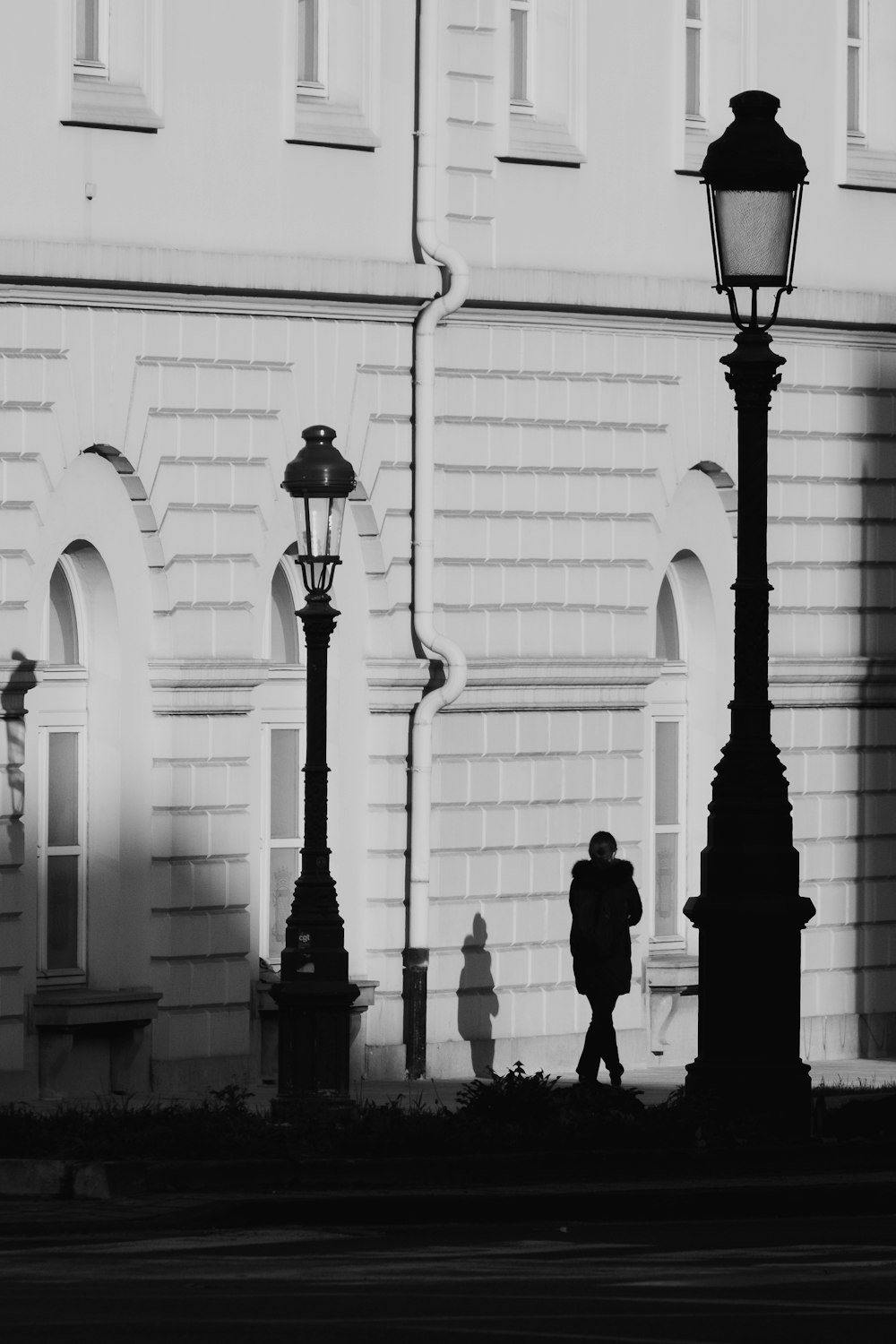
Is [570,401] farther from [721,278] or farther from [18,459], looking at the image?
[721,278]

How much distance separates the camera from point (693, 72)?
86.7 ft

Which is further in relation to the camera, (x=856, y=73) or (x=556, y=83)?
(x=856, y=73)

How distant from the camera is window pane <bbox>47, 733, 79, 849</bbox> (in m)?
22.6

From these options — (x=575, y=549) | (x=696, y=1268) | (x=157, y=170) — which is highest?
(x=157, y=170)

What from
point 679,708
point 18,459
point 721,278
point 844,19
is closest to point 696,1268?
point 721,278

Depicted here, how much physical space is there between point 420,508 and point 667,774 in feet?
10.9

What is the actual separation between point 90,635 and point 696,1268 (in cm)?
977

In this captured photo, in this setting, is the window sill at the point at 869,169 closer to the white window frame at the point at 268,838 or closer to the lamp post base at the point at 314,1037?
the white window frame at the point at 268,838

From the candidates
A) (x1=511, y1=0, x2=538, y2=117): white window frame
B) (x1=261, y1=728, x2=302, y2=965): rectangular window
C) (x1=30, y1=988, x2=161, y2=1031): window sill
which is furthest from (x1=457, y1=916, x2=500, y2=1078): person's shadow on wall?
(x1=511, y1=0, x2=538, y2=117): white window frame

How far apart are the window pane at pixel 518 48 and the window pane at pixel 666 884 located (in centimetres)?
501

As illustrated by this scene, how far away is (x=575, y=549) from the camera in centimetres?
2527

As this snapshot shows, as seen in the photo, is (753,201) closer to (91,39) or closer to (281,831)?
(91,39)

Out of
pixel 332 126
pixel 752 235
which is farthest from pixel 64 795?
pixel 752 235

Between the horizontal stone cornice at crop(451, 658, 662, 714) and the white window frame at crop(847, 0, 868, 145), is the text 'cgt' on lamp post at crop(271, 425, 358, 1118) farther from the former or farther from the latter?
the white window frame at crop(847, 0, 868, 145)
